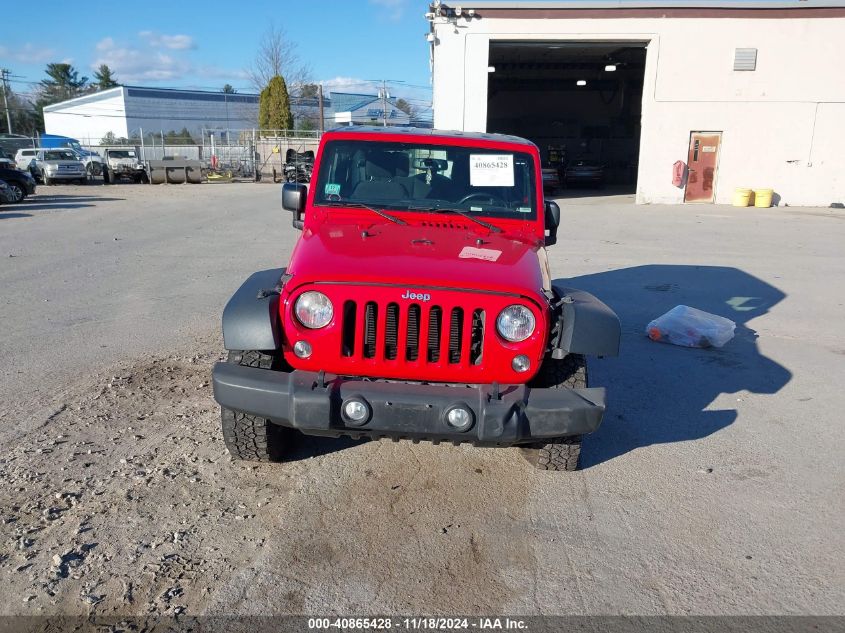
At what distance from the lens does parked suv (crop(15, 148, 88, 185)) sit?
95.7 feet

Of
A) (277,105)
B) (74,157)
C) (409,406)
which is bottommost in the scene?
(409,406)

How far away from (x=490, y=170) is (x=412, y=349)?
6.08ft

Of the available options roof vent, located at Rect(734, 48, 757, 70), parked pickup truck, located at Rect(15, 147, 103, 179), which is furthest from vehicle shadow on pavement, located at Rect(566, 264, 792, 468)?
parked pickup truck, located at Rect(15, 147, 103, 179)

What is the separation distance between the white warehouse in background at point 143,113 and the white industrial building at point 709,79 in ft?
160

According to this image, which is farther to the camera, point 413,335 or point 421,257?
point 421,257

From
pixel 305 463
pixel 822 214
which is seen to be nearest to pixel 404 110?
pixel 822 214

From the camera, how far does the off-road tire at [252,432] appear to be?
362 cm

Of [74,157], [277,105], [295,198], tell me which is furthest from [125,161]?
[295,198]

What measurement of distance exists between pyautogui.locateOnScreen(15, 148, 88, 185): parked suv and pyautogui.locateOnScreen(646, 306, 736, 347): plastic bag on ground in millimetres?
29117

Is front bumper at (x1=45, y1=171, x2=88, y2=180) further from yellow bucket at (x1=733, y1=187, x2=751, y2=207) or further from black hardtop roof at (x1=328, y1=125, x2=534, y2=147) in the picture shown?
black hardtop roof at (x1=328, y1=125, x2=534, y2=147)

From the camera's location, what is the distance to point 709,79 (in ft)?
71.4

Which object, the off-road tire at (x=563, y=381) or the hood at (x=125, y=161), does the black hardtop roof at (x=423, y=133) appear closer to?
the off-road tire at (x=563, y=381)

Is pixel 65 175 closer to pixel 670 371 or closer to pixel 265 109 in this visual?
pixel 265 109

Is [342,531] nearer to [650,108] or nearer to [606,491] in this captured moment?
[606,491]
